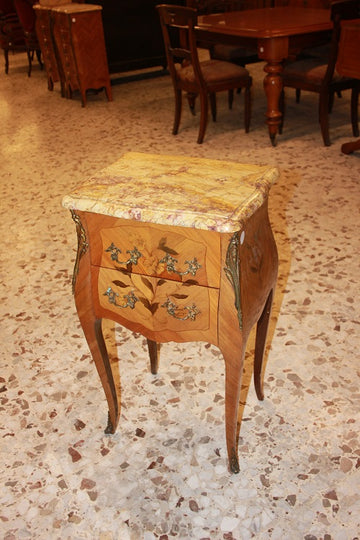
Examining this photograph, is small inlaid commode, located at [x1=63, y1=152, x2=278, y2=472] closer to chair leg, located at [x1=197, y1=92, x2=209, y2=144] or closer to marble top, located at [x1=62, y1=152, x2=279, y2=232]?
marble top, located at [x1=62, y1=152, x2=279, y2=232]

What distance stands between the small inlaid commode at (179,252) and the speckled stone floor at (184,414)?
22 cm

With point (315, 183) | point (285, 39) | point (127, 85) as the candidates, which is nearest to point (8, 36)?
point (127, 85)

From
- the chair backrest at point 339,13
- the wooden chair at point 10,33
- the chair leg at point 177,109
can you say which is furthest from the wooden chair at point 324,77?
the wooden chair at point 10,33

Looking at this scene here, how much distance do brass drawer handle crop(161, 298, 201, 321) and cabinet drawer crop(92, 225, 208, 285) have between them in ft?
0.21

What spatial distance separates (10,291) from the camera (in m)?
2.32

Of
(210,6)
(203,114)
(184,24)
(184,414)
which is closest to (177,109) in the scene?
(203,114)

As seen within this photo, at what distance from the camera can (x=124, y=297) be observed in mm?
1236

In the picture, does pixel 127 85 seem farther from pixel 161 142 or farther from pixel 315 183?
pixel 315 183

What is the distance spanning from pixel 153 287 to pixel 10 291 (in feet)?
4.37

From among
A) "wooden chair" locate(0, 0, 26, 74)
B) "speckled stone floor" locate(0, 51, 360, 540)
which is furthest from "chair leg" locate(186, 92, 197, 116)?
"wooden chair" locate(0, 0, 26, 74)

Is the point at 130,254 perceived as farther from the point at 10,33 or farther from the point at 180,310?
the point at 10,33

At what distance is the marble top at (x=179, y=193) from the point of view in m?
1.07

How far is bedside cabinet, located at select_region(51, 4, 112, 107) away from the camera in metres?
4.94

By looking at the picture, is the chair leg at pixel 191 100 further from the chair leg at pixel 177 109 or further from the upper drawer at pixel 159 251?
the upper drawer at pixel 159 251
